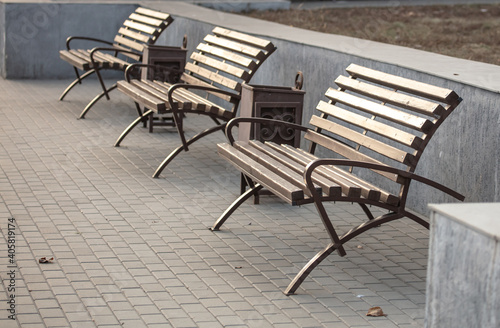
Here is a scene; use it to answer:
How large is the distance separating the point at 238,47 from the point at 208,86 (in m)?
0.42

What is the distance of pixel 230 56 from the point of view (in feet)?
→ 25.0

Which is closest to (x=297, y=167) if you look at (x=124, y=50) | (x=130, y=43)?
(x=124, y=50)

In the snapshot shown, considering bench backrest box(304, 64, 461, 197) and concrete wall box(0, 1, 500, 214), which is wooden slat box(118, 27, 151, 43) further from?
bench backrest box(304, 64, 461, 197)

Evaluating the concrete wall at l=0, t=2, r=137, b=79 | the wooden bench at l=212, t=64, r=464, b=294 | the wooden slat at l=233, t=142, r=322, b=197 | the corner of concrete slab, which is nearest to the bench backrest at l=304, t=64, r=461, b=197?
the wooden bench at l=212, t=64, r=464, b=294

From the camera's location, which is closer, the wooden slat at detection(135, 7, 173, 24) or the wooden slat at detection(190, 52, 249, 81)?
the wooden slat at detection(190, 52, 249, 81)

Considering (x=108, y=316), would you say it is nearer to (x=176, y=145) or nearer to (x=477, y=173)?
(x=477, y=173)

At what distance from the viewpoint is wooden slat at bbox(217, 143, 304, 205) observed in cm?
465

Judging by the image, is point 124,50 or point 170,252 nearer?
point 170,252

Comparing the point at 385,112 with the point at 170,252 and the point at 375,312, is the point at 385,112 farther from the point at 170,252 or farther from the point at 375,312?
the point at 170,252

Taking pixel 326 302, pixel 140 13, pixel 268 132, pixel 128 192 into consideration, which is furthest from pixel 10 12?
pixel 326 302

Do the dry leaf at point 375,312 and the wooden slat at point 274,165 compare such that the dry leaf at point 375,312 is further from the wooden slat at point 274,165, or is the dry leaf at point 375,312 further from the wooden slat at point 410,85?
the wooden slat at point 410,85

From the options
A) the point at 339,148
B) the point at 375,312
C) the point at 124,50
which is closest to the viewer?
the point at 375,312

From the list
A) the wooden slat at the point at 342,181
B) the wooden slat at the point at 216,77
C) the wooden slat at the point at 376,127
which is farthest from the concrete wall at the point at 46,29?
the wooden slat at the point at 342,181

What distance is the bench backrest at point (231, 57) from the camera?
23.3 feet
